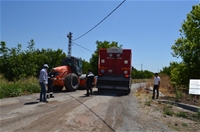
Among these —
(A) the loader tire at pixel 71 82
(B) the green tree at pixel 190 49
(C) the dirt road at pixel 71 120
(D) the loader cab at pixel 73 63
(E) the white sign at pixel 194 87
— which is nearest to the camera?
(C) the dirt road at pixel 71 120

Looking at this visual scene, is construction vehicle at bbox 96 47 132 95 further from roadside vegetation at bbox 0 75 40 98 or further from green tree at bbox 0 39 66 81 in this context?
green tree at bbox 0 39 66 81

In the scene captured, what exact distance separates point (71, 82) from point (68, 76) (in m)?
0.50

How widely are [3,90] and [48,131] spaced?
8.30 meters

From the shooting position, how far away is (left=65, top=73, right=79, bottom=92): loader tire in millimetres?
16516

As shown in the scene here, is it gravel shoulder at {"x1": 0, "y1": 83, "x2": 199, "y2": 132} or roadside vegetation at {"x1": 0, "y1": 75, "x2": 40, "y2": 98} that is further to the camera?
roadside vegetation at {"x1": 0, "y1": 75, "x2": 40, "y2": 98}

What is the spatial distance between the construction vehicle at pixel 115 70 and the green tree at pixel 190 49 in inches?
302

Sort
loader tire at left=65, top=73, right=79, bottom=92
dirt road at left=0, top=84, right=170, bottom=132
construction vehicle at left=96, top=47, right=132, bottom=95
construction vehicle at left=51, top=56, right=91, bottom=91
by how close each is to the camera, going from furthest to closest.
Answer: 1. loader tire at left=65, top=73, right=79, bottom=92
2. construction vehicle at left=51, top=56, right=91, bottom=91
3. construction vehicle at left=96, top=47, right=132, bottom=95
4. dirt road at left=0, top=84, right=170, bottom=132

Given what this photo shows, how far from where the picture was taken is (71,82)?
16.7 metres

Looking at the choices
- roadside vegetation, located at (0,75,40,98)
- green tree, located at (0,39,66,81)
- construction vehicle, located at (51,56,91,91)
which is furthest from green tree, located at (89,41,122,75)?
roadside vegetation, located at (0,75,40,98)

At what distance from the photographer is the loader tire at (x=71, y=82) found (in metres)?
16.5

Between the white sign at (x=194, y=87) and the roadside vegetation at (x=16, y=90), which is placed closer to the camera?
the white sign at (x=194, y=87)

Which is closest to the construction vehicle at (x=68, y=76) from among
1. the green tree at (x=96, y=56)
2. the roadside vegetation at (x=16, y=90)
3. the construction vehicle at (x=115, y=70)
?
the roadside vegetation at (x=16, y=90)

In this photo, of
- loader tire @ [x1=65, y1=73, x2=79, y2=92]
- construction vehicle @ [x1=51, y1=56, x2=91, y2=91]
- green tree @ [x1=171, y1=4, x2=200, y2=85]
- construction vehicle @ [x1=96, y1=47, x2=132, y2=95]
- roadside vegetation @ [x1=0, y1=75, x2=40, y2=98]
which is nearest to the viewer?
roadside vegetation @ [x1=0, y1=75, x2=40, y2=98]

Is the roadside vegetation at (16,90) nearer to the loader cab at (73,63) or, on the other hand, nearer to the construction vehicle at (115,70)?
the loader cab at (73,63)
